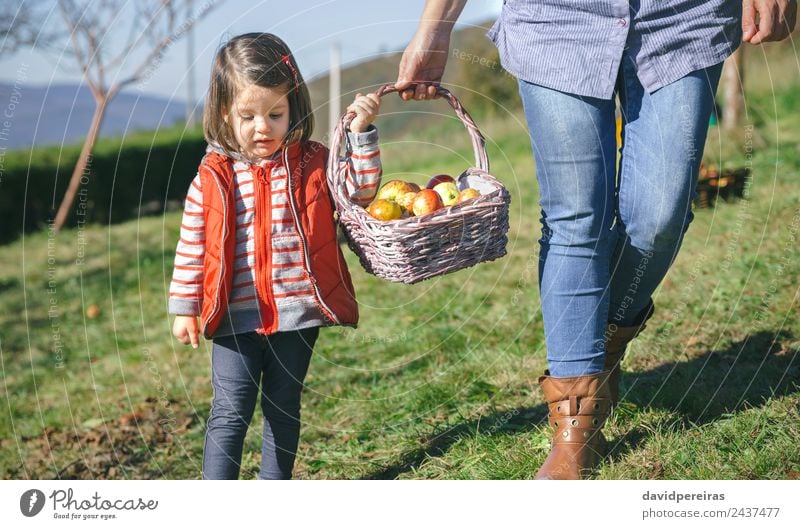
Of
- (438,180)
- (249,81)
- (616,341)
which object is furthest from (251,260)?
(616,341)

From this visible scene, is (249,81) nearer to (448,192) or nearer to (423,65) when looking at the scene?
(423,65)

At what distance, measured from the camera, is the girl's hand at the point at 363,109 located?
2.46m

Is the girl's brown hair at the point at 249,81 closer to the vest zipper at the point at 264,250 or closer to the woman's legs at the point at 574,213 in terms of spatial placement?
the vest zipper at the point at 264,250

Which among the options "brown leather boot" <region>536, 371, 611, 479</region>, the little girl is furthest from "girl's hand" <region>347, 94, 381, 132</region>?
"brown leather boot" <region>536, 371, 611, 479</region>

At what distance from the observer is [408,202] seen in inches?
98.7

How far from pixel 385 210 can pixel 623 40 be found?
751 millimetres

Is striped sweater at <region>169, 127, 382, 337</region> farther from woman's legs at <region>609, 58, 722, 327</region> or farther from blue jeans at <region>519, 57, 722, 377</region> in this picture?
woman's legs at <region>609, 58, 722, 327</region>

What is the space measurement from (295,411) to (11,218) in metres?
9.19

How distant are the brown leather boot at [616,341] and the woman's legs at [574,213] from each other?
0.20 metres

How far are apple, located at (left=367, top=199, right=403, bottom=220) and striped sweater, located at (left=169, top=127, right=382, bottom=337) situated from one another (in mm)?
104

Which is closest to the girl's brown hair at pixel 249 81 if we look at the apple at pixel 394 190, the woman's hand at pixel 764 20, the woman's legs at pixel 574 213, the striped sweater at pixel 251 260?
the striped sweater at pixel 251 260

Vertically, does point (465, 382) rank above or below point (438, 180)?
below

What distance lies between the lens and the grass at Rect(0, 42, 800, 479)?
2.64m

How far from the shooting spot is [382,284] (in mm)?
5086
